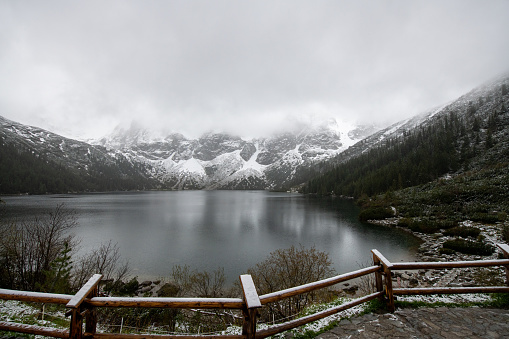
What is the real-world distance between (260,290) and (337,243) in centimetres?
2144

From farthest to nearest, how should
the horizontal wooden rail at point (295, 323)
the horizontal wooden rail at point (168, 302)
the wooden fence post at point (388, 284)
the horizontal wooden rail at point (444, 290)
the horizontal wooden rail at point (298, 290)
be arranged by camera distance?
the horizontal wooden rail at point (444, 290) → the wooden fence post at point (388, 284) → the horizontal wooden rail at point (295, 323) → the horizontal wooden rail at point (298, 290) → the horizontal wooden rail at point (168, 302)

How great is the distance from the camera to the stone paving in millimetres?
6109

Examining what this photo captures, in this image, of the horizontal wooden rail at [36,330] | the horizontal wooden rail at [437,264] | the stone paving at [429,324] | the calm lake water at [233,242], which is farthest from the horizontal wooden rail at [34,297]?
the calm lake water at [233,242]

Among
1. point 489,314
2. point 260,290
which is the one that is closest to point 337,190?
point 260,290

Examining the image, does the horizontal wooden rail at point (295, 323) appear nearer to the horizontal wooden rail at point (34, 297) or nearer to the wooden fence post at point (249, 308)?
the wooden fence post at point (249, 308)

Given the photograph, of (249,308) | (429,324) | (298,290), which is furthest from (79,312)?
(429,324)

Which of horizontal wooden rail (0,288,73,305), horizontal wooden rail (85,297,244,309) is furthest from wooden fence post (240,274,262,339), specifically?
horizontal wooden rail (0,288,73,305)

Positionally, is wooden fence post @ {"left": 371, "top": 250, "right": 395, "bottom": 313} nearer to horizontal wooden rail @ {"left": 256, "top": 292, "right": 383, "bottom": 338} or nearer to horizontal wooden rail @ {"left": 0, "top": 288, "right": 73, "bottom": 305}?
horizontal wooden rail @ {"left": 256, "top": 292, "right": 383, "bottom": 338}

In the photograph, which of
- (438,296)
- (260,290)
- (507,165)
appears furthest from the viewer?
(507,165)

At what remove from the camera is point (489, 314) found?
7.11m

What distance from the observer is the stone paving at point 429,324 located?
611 cm

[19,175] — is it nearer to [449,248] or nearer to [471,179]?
[449,248]

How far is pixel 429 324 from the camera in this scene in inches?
259

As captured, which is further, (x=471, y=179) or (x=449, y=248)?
(x=471, y=179)
